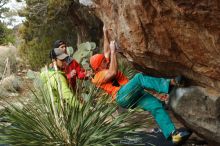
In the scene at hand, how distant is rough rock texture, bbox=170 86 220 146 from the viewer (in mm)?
5895

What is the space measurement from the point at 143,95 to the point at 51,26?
13244mm

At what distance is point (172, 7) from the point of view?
200 inches

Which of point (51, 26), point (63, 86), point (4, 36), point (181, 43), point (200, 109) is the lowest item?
point (4, 36)

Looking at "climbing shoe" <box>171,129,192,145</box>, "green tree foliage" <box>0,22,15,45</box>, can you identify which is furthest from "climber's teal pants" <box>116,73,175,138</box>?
"green tree foliage" <box>0,22,15,45</box>

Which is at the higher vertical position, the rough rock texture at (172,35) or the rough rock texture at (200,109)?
the rough rock texture at (172,35)

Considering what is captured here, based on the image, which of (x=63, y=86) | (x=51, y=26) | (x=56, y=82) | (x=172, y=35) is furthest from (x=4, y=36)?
(x=172, y=35)

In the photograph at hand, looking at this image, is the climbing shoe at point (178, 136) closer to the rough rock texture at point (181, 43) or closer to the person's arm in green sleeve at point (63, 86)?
the rough rock texture at point (181, 43)

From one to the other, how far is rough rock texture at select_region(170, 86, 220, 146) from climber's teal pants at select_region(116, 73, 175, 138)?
249mm

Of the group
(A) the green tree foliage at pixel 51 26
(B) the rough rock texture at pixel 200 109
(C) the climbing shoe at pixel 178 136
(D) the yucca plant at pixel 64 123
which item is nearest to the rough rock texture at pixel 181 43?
(B) the rough rock texture at pixel 200 109

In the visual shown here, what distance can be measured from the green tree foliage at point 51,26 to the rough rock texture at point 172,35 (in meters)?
11.0

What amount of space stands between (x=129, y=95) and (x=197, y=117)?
2.95 ft

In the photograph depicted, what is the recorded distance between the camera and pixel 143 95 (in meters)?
6.46

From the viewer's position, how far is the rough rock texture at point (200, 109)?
5.89 metres

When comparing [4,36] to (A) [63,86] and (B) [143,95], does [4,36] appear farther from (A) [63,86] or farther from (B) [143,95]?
(B) [143,95]
